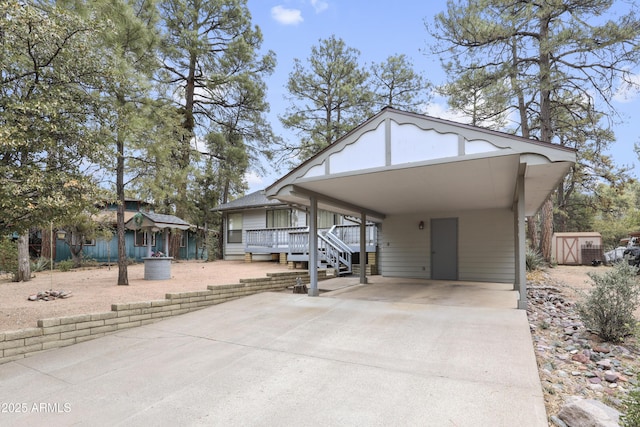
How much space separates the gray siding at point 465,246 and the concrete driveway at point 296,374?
422 cm

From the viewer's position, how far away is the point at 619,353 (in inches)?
167

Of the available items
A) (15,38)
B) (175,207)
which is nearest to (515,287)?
(15,38)

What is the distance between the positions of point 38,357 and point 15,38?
3.84 m

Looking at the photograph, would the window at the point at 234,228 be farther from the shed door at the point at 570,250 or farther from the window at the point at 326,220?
the shed door at the point at 570,250

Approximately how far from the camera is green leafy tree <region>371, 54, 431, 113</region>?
55.5 ft

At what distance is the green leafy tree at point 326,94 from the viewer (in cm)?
1752

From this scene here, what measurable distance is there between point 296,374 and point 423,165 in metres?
3.60

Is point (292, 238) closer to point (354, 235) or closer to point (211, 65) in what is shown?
point (354, 235)

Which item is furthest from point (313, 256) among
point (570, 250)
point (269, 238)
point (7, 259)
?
point (570, 250)

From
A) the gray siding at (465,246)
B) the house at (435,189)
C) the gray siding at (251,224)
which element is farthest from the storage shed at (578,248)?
the gray siding at (251,224)

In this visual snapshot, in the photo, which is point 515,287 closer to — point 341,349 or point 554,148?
point 554,148

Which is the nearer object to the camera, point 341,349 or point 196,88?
point 341,349

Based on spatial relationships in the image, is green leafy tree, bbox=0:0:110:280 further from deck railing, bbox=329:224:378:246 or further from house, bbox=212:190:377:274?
deck railing, bbox=329:224:378:246

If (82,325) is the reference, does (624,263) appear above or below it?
above
